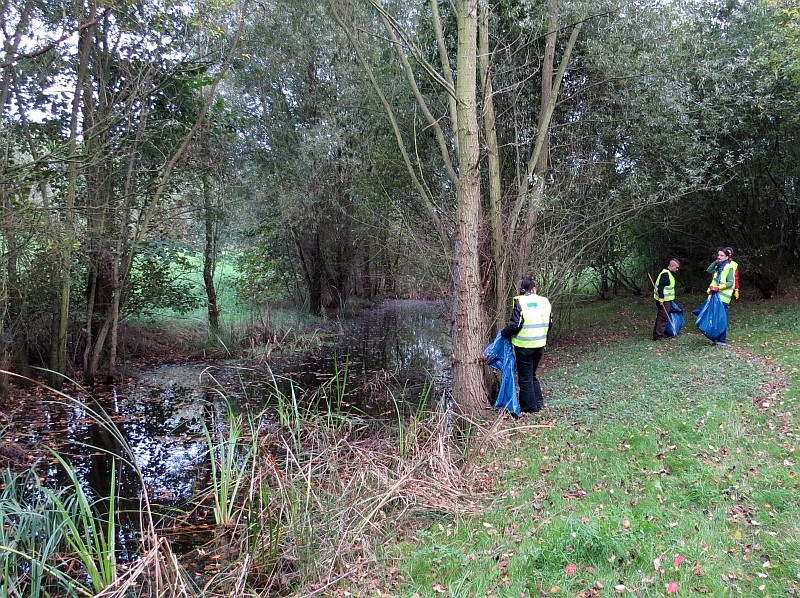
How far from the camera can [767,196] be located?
49.4ft

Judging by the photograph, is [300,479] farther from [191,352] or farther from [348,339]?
[348,339]

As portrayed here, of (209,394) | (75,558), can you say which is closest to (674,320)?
(209,394)

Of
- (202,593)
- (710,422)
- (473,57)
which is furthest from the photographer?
(473,57)

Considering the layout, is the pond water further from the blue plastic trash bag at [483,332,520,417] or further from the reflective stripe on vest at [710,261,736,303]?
the reflective stripe on vest at [710,261,736,303]

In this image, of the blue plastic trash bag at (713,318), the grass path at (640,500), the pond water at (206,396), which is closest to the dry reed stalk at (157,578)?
the pond water at (206,396)

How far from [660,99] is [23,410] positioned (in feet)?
43.6

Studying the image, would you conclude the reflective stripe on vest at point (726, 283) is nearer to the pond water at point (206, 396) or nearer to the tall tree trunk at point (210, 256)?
the pond water at point (206, 396)

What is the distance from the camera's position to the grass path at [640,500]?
3.59 metres

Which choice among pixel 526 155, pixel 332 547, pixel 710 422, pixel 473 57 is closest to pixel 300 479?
pixel 332 547

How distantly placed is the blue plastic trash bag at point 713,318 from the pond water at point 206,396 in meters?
5.27

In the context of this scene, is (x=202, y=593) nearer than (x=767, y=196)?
Yes

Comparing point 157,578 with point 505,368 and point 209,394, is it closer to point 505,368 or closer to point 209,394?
point 505,368

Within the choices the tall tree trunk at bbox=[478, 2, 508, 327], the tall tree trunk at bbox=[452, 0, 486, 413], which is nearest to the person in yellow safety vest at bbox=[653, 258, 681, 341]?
the tall tree trunk at bbox=[478, 2, 508, 327]

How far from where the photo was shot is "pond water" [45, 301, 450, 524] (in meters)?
6.66
